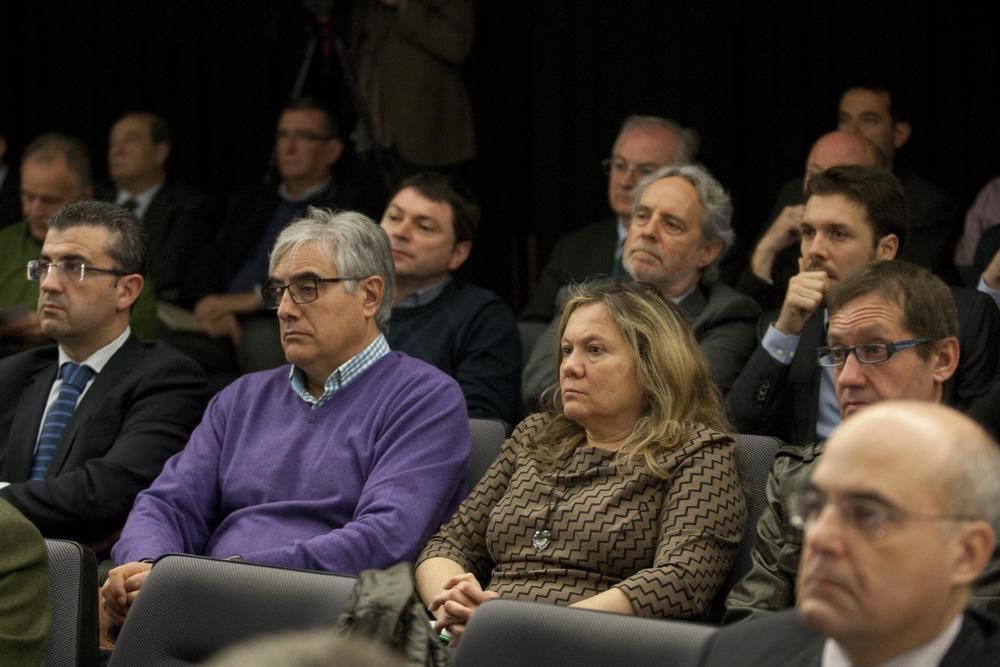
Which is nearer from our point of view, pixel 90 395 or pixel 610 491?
pixel 610 491

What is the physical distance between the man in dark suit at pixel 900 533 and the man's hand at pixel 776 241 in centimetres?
256

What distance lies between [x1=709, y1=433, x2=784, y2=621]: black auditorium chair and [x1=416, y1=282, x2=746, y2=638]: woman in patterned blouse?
40 mm

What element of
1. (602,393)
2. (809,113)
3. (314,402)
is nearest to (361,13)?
(809,113)

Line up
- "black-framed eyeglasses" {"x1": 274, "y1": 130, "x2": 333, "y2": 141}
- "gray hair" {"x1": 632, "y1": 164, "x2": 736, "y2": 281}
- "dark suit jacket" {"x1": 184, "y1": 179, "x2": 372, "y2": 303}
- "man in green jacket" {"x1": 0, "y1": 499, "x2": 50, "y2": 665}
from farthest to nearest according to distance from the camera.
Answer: "black-framed eyeglasses" {"x1": 274, "y1": 130, "x2": 333, "y2": 141}
"dark suit jacket" {"x1": 184, "y1": 179, "x2": 372, "y2": 303}
"gray hair" {"x1": 632, "y1": 164, "x2": 736, "y2": 281}
"man in green jacket" {"x1": 0, "y1": 499, "x2": 50, "y2": 665}

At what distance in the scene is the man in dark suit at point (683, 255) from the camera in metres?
3.79

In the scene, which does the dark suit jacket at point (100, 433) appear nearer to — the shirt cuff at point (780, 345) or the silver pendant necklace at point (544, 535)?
the silver pendant necklace at point (544, 535)

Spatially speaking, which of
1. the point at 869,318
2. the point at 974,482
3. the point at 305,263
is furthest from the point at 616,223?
the point at 974,482

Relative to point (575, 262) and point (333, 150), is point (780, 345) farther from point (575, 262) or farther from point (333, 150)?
point (333, 150)

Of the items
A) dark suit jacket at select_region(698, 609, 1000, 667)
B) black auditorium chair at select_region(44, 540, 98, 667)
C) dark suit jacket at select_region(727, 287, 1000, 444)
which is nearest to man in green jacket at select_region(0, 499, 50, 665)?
black auditorium chair at select_region(44, 540, 98, 667)

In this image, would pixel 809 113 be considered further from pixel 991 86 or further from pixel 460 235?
pixel 460 235

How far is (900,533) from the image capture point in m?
1.69

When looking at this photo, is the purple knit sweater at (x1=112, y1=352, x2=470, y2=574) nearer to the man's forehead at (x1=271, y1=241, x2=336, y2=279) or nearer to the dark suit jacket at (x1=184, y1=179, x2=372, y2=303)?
the man's forehead at (x1=271, y1=241, x2=336, y2=279)

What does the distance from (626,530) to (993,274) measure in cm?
143

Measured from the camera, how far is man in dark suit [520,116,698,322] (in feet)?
15.8
